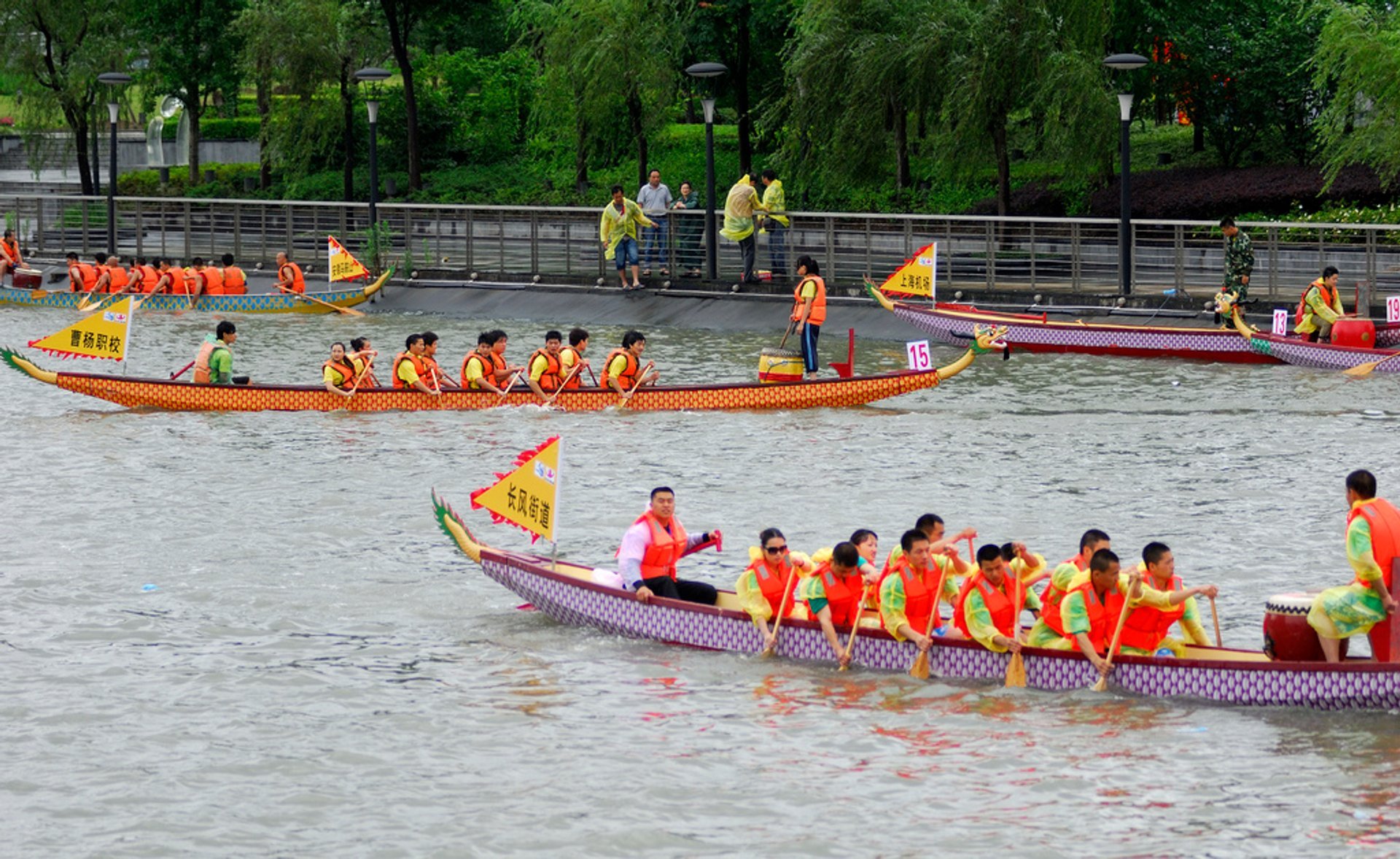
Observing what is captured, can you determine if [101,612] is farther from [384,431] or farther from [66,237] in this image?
[66,237]

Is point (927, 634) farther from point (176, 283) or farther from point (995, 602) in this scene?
point (176, 283)

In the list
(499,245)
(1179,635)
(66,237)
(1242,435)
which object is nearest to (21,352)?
(499,245)

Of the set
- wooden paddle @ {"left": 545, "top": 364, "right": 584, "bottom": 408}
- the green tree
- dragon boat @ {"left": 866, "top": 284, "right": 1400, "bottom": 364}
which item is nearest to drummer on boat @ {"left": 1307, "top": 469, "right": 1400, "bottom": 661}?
wooden paddle @ {"left": 545, "top": 364, "right": 584, "bottom": 408}

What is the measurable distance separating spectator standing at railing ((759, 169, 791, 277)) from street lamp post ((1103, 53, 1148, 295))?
6.18 metres

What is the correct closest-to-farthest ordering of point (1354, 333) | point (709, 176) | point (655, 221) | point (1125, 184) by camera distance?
point (1354, 333)
point (1125, 184)
point (709, 176)
point (655, 221)

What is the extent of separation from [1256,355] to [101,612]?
18.7 m

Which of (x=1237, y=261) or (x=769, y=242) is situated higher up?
(x=769, y=242)

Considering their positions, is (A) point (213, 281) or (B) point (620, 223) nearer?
(B) point (620, 223)

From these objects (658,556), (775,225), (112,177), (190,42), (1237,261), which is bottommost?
(658,556)

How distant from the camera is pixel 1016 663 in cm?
1346

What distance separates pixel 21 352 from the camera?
1326 inches

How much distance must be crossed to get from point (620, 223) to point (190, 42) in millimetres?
24273

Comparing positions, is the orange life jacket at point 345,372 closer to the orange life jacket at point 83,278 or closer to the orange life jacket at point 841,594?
the orange life jacket at point 841,594

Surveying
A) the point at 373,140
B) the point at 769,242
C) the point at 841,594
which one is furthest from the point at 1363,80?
the point at 841,594
